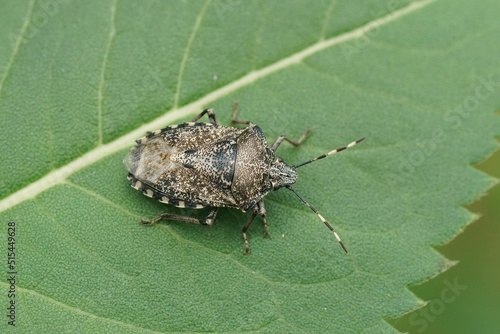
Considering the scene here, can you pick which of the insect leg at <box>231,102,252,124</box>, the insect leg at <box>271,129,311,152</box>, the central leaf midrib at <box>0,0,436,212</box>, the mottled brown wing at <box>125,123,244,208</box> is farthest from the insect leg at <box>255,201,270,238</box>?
the central leaf midrib at <box>0,0,436,212</box>

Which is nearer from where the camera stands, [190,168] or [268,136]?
[190,168]

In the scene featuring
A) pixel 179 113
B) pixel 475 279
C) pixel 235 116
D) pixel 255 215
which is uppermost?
pixel 235 116

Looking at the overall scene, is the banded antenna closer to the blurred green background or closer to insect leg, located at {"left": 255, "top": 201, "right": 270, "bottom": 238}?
insect leg, located at {"left": 255, "top": 201, "right": 270, "bottom": 238}

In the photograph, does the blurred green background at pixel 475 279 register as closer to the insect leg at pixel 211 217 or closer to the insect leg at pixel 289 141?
the insect leg at pixel 289 141

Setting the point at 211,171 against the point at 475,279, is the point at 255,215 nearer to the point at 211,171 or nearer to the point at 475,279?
the point at 211,171

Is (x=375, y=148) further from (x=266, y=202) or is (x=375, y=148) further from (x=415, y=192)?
(x=266, y=202)

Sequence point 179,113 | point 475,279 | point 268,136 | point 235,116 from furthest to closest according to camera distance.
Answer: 1. point 475,279
2. point 268,136
3. point 235,116
4. point 179,113

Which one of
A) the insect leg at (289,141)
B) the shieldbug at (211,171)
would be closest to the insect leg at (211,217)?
the shieldbug at (211,171)

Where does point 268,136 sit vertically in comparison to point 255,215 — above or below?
above

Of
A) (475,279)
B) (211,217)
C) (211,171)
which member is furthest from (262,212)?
(475,279)
